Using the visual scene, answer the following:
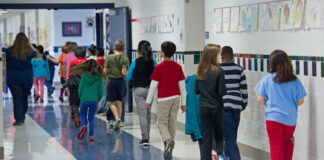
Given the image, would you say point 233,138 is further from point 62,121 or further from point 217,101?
point 62,121

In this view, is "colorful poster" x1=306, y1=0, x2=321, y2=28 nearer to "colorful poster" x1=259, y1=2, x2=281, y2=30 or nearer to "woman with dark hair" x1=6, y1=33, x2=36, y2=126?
"colorful poster" x1=259, y1=2, x2=281, y2=30

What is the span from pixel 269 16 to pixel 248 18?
0.70 m

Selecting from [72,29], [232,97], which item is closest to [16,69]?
[232,97]

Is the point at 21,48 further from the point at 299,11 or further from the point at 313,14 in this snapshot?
the point at 313,14

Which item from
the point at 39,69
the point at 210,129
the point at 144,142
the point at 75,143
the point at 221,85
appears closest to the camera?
the point at 221,85

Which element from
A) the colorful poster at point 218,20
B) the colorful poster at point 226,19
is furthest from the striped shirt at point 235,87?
the colorful poster at point 218,20

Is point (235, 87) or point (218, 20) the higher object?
point (218, 20)

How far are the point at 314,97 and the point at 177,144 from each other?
3877mm

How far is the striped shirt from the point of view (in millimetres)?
9133

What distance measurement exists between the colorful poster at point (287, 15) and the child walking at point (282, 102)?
89 cm

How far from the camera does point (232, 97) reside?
360 inches

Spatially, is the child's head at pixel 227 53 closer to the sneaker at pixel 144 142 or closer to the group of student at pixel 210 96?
the group of student at pixel 210 96

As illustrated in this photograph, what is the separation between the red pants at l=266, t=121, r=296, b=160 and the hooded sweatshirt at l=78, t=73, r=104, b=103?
15.4 feet

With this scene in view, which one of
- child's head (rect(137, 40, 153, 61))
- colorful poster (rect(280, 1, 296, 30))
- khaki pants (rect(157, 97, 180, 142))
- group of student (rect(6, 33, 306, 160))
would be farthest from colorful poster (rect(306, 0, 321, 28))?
child's head (rect(137, 40, 153, 61))
